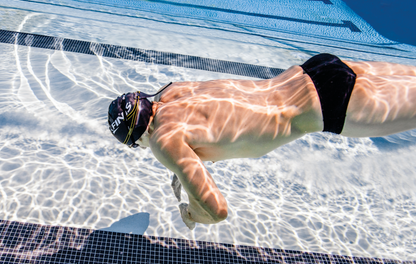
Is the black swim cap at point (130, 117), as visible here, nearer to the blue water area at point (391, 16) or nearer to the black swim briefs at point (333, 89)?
the black swim briefs at point (333, 89)

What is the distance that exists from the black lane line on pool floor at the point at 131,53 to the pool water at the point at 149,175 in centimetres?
20

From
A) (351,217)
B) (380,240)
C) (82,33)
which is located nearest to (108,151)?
(351,217)

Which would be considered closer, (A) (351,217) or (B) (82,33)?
(A) (351,217)

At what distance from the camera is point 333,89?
1790mm

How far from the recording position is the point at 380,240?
113 inches

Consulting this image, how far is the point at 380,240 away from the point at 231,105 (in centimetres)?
222

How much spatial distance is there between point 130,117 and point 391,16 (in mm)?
12719

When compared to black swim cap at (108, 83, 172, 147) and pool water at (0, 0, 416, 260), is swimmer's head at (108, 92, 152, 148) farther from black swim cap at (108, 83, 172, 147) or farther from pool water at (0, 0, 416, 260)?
pool water at (0, 0, 416, 260)

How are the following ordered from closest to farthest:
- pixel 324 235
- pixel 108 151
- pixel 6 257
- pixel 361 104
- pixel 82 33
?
1. pixel 361 104
2. pixel 6 257
3. pixel 324 235
4. pixel 108 151
5. pixel 82 33

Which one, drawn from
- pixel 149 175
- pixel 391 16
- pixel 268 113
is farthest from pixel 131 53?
pixel 391 16

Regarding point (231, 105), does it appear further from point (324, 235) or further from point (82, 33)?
point (82, 33)

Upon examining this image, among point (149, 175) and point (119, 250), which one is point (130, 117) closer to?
point (119, 250)

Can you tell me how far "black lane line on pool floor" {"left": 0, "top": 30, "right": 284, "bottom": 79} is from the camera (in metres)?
5.04

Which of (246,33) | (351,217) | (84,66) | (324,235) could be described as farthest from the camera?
(246,33)
